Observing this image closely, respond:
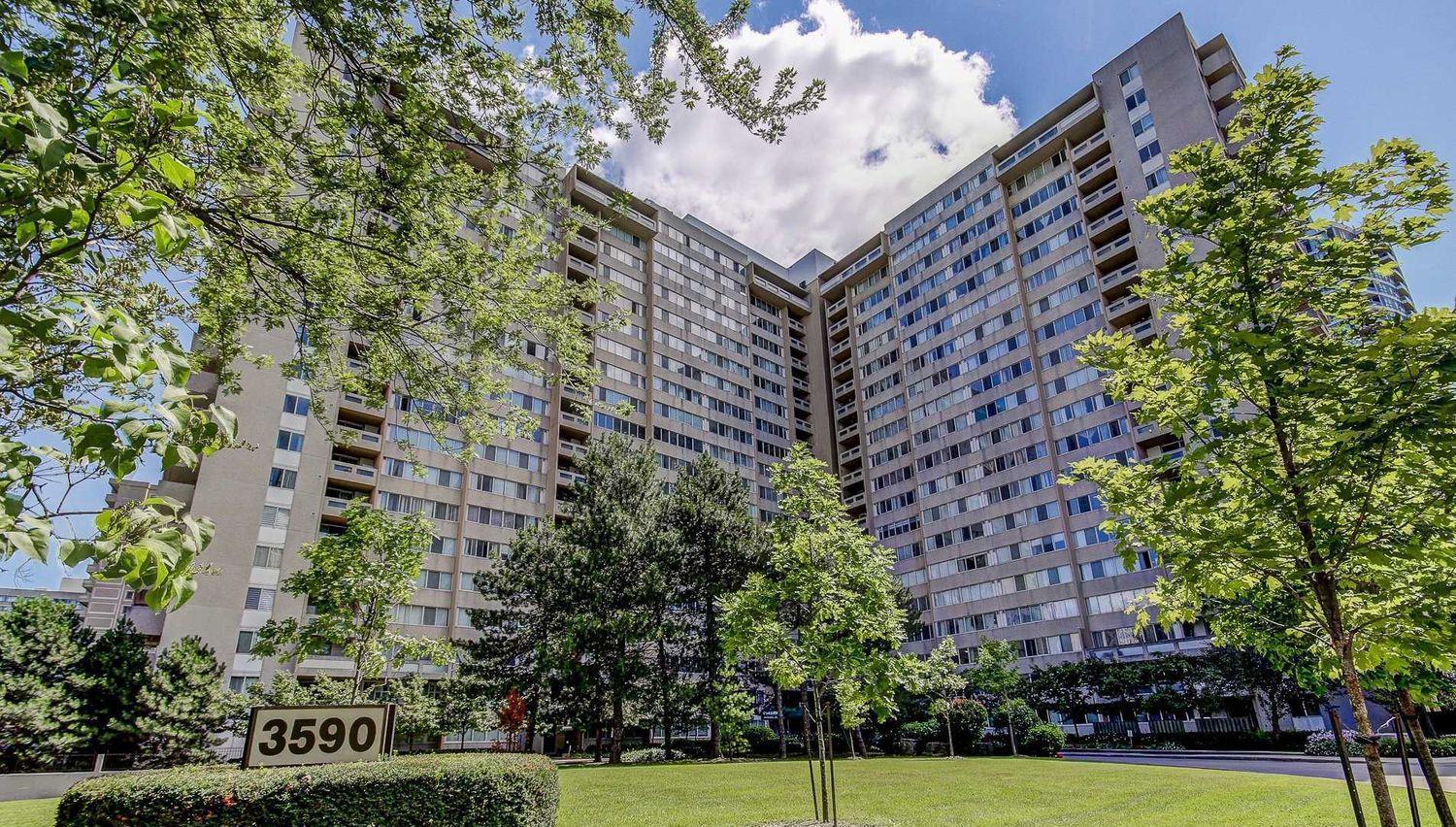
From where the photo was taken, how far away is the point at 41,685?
24.0 m

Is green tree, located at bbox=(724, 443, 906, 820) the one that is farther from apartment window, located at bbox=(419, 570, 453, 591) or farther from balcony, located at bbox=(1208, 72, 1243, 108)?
balcony, located at bbox=(1208, 72, 1243, 108)

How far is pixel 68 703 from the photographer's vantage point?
24312 millimetres

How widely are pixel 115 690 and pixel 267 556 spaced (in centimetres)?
1943

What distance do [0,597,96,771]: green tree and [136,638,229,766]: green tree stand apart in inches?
70.4

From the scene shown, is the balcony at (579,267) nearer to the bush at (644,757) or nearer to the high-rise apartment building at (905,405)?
the high-rise apartment building at (905,405)

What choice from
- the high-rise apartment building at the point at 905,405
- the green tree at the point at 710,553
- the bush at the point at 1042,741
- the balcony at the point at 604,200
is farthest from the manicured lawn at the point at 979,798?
the balcony at the point at 604,200

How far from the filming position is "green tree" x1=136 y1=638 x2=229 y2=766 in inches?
1019

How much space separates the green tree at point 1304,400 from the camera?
6141mm

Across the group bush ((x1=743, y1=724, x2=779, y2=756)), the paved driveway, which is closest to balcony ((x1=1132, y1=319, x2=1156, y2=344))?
the paved driveway

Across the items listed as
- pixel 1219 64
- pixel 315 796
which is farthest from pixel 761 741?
pixel 1219 64

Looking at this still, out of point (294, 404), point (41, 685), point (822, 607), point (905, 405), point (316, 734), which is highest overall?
point (905, 405)

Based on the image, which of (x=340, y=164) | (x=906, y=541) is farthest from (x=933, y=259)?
(x=340, y=164)

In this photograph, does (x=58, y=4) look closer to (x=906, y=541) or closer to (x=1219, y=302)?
(x=1219, y=302)

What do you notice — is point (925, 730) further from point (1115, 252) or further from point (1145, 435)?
point (1115, 252)
